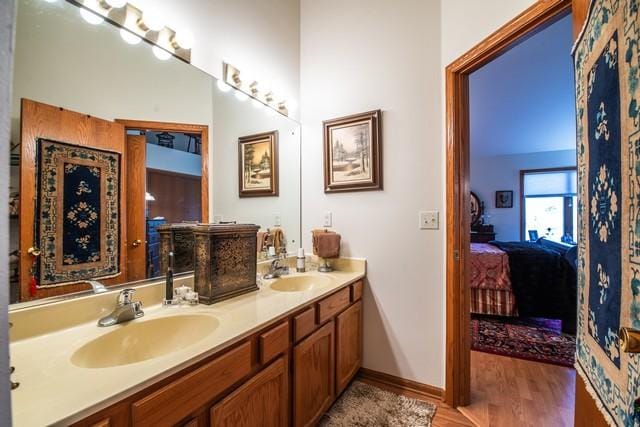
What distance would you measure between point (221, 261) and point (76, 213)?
571 millimetres

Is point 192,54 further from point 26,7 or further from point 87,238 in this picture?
point 87,238

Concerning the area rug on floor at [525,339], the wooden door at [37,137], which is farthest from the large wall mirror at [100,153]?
the area rug on floor at [525,339]

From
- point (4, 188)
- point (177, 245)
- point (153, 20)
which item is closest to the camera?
point (4, 188)

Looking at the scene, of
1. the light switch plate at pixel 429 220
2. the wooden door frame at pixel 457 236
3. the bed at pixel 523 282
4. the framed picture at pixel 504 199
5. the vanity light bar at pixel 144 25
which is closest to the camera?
the vanity light bar at pixel 144 25

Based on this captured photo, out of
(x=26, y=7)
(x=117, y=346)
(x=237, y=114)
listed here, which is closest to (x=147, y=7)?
(x=26, y=7)

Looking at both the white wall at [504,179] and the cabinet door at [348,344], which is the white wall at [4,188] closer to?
the cabinet door at [348,344]

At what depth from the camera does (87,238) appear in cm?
108

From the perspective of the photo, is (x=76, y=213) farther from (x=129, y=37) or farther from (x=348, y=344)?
(x=348, y=344)

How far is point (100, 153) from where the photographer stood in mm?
1129

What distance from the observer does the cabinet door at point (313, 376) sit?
128 cm

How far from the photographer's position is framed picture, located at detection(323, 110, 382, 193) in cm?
194

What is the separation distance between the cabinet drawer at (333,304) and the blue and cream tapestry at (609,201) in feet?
3.24

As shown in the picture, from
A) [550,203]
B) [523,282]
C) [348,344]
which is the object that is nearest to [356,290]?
[348,344]

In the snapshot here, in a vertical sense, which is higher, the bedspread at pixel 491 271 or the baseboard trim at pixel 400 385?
the bedspread at pixel 491 271
